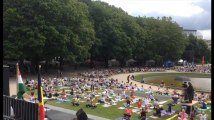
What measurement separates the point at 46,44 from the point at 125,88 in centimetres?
1614

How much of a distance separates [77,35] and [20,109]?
3992cm

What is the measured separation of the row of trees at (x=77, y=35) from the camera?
1762 inches

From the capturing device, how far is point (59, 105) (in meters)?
26.3

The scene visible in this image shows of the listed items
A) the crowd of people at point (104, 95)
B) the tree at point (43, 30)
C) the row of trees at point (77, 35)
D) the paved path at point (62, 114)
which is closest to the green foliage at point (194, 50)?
the row of trees at point (77, 35)

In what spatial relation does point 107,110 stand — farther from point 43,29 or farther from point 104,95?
point 43,29

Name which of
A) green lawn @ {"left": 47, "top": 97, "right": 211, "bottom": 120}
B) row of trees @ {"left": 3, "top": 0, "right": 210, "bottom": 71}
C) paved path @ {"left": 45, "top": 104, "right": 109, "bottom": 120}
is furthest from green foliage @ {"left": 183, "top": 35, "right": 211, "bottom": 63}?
paved path @ {"left": 45, "top": 104, "right": 109, "bottom": 120}

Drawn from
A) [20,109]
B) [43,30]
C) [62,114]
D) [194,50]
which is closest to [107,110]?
[62,114]

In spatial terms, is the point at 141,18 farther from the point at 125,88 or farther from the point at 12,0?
the point at 125,88

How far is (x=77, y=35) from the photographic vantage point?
5153cm

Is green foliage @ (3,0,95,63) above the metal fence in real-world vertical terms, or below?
above

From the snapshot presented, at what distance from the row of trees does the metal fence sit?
3225cm

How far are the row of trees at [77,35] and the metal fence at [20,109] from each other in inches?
1270

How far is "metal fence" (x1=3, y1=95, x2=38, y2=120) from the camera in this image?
443 inches

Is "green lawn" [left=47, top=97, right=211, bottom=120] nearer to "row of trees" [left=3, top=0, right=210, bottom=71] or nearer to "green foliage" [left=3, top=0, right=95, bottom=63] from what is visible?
"green foliage" [left=3, top=0, right=95, bottom=63]
